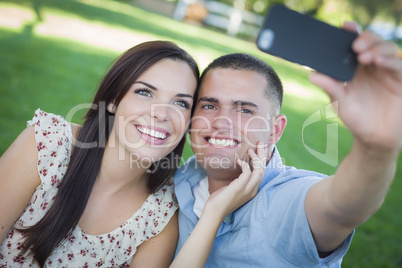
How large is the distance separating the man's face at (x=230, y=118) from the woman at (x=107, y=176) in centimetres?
13

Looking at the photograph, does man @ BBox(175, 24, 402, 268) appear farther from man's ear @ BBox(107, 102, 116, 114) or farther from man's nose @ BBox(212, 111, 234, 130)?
man's ear @ BBox(107, 102, 116, 114)

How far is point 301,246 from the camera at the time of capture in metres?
1.75

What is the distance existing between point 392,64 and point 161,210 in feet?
6.43

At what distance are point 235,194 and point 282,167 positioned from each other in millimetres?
499

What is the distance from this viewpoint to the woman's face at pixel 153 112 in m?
2.43

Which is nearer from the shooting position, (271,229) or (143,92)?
(271,229)

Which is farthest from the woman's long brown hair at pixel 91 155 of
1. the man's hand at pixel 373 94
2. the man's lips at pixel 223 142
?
the man's hand at pixel 373 94

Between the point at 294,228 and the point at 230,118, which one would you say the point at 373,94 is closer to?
the point at 294,228

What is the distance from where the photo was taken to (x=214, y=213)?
7.03 ft

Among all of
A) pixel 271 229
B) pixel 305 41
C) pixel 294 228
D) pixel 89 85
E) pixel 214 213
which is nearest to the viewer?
pixel 305 41

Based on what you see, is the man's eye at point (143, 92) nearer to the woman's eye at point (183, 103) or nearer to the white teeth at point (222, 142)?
the woman's eye at point (183, 103)

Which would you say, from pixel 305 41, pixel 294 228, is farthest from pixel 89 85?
pixel 305 41

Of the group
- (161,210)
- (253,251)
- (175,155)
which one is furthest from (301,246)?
(175,155)

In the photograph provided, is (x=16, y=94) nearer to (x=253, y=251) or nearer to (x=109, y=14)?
(x=253, y=251)
